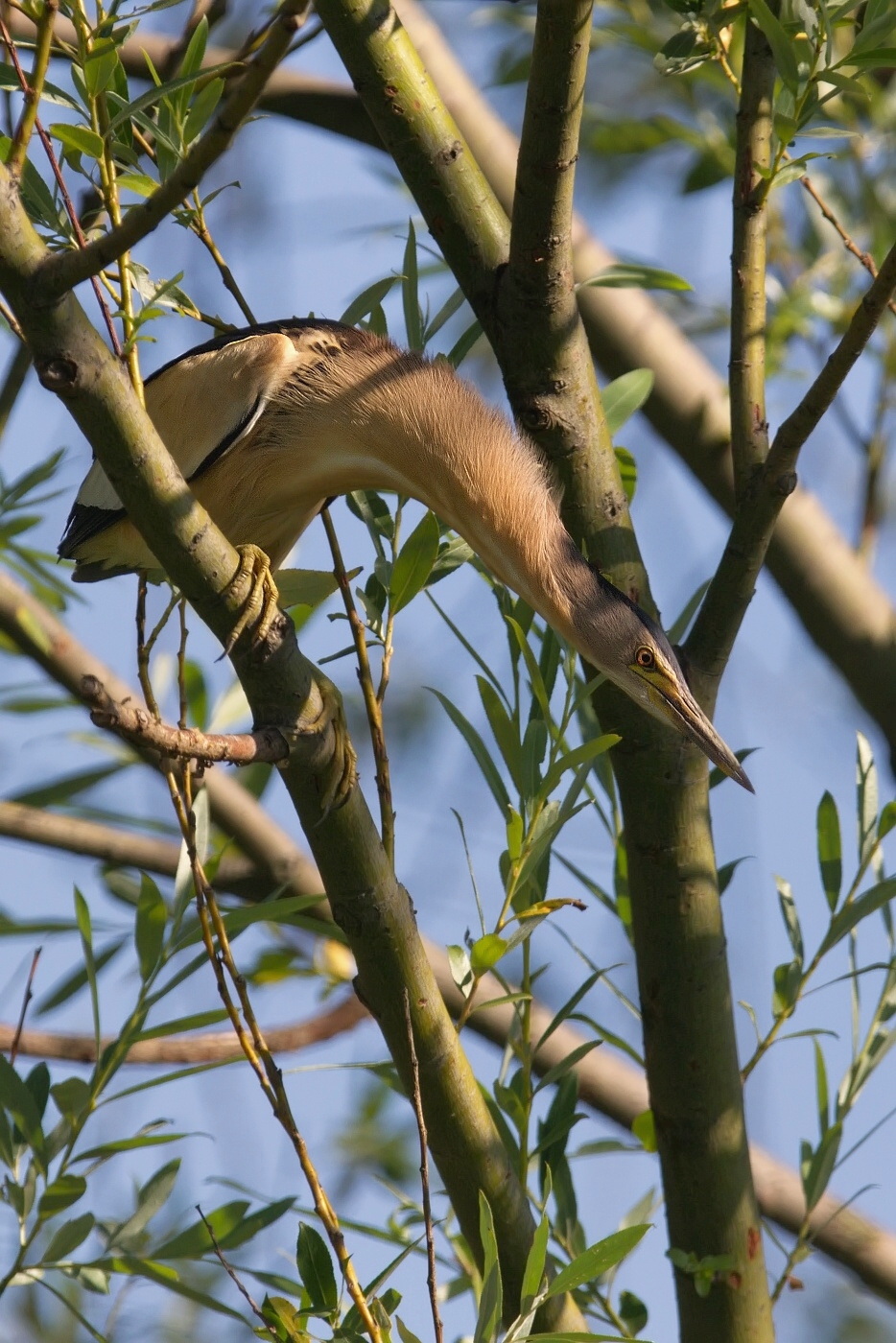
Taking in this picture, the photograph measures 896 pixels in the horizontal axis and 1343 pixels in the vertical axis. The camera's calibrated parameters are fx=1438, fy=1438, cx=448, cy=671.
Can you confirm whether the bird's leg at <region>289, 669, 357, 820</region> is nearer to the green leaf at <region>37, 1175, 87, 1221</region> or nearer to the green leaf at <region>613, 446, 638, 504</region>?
the green leaf at <region>37, 1175, 87, 1221</region>

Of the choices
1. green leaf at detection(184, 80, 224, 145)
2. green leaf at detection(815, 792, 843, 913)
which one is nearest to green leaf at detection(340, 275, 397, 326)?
green leaf at detection(184, 80, 224, 145)

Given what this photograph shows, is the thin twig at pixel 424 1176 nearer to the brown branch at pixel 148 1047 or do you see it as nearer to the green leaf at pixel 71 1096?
the green leaf at pixel 71 1096

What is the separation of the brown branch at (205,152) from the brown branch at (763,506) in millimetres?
704

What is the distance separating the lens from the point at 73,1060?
2211 mm

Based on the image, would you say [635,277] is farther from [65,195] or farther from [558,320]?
[65,195]

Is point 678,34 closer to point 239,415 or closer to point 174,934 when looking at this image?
point 239,415

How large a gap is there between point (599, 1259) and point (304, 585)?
103cm

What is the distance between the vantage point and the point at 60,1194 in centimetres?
156

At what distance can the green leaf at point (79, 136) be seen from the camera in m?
1.44

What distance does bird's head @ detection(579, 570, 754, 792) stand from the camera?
6.13 ft

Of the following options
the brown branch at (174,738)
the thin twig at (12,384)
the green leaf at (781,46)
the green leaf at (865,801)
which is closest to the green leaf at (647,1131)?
the green leaf at (865,801)

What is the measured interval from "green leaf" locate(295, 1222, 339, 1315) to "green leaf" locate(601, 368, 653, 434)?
113 cm

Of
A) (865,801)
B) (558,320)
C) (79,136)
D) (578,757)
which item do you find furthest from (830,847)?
(79,136)

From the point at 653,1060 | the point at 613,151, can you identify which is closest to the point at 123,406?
the point at 653,1060
